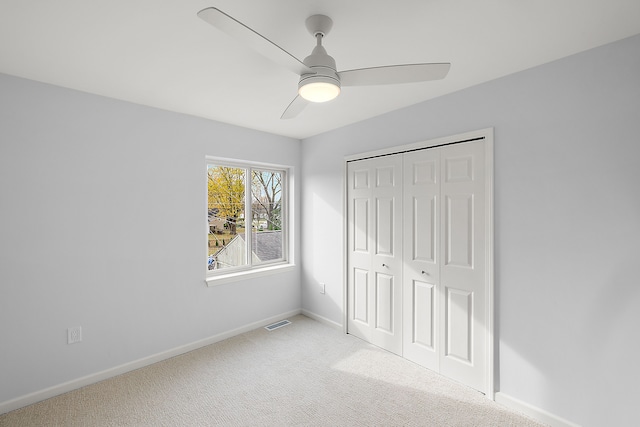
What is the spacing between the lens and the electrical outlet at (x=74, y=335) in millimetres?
2441

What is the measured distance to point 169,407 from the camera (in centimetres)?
224

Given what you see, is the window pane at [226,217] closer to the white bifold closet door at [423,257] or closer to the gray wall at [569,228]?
the white bifold closet door at [423,257]

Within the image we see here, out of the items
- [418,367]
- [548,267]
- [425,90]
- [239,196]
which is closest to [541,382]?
[548,267]

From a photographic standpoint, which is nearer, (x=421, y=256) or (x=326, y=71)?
(x=326, y=71)

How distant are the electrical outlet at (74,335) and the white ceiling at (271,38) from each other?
202cm

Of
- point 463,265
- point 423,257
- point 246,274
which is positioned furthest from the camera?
point 246,274

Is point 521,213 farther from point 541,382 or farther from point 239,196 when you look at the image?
point 239,196

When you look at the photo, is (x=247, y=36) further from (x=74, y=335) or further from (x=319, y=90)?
(x=74, y=335)

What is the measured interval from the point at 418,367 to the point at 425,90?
2535 mm

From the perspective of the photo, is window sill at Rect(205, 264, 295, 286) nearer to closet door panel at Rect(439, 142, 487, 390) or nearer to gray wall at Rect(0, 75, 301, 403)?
gray wall at Rect(0, 75, 301, 403)

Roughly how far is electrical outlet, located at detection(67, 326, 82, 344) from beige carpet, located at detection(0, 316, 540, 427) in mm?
411

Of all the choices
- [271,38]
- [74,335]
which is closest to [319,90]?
[271,38]

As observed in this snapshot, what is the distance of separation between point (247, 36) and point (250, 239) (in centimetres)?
290

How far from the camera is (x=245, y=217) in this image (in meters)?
3.82
